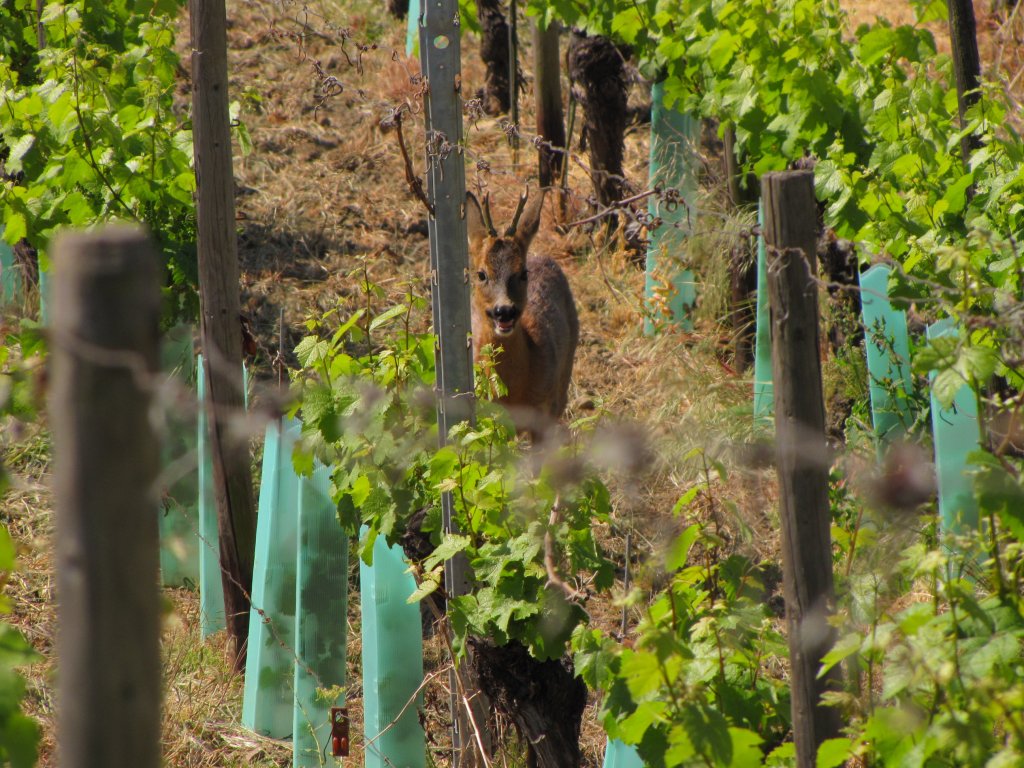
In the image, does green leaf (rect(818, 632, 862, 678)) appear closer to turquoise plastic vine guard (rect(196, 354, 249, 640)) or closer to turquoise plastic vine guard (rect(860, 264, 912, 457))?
turquoise plastic vine guard (rect(196, 354, 249, 640))

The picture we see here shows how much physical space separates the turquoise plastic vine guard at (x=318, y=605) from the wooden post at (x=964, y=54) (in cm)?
272

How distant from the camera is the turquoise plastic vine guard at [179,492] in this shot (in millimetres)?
5637

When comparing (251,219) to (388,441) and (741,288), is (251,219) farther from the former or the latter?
(388,441)

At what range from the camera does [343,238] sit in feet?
31.1

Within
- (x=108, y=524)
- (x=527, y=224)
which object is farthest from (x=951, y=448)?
(x=108, y=524)

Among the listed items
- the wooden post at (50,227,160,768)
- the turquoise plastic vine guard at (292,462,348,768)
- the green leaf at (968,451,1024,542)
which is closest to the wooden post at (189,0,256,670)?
the turquoise plastic vine guard at (292,462,348,768)

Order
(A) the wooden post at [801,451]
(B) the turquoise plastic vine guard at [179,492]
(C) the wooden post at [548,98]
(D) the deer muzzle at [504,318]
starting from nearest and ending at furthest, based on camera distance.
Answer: (A) the wooden post at [801,451]
(B) the turquoise plastic vine guard at [179,492]
(D) the deer muzzle at [504,318]
(C) the wooden post at [548,98]

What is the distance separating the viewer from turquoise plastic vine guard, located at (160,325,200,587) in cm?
564

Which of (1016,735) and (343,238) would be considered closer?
(1016,735)

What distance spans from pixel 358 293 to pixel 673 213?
224cm

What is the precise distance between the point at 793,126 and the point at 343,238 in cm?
466

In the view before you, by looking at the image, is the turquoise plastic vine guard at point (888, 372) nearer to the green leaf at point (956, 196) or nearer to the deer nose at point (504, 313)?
the green leaf at point (956, 196)

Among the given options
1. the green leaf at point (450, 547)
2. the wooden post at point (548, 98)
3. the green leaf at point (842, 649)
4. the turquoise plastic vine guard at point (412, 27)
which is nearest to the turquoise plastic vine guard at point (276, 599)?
the green leaf at point (450, 547)

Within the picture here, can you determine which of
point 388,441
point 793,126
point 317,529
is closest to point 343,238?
point 793,126
